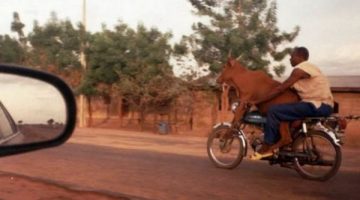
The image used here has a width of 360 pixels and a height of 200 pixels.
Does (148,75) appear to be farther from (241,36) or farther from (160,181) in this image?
(160,181)

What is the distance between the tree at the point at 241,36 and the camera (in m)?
30.3

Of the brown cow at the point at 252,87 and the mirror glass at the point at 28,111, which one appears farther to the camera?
the brown cow at the point at 252,87

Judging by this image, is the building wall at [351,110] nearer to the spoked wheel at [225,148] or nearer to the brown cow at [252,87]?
the spoked wheel at [225,148]

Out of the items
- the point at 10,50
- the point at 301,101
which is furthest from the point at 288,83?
the point at 10,50

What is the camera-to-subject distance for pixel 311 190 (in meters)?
8.35

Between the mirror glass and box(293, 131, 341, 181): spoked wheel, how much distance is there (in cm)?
558

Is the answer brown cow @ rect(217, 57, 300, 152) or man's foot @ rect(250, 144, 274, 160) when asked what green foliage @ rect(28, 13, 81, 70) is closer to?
brown cow @ rect(217, 57, 300, 152)

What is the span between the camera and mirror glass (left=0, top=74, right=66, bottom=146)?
3.77 metres

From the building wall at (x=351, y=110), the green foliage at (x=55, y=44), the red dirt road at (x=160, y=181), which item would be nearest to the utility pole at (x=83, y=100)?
the green foliage at (x=55, y=44)

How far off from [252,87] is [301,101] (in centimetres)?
105

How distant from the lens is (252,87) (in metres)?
9.85

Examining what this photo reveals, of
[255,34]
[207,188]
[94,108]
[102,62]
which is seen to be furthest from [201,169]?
[94,108]

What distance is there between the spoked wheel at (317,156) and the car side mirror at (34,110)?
5604mm

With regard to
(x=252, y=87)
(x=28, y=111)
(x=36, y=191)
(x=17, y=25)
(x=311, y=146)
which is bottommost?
(x=36, y=191)
